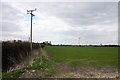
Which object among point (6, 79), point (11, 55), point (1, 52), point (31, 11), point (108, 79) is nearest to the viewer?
point (6, 79)

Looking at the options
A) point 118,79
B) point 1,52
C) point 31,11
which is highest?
point 31,11

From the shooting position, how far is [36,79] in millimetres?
13781

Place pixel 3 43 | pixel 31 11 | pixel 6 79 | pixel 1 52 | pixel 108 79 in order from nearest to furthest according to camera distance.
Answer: pixel 6 79 → pixel 108 79 → pixel 1 52 → pixel 3 43 → pixel 31 11

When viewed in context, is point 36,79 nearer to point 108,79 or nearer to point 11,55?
point 108,79

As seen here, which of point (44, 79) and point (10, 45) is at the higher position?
point (10, 45)

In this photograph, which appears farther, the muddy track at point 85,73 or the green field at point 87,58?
the green field at point 87,58

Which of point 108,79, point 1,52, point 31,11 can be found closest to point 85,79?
point 108,79

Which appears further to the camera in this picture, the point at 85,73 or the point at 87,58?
the point at 87,58

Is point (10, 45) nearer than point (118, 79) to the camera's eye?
No

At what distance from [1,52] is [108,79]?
335 inches

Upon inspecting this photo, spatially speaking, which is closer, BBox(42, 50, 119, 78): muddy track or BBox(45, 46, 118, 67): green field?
BBox(42, 50, 119, 78): muddy track

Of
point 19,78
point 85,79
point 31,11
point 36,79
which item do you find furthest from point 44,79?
point 31,11

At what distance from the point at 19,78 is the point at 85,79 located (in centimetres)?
354

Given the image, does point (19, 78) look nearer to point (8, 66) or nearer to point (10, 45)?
point (8, 66)
